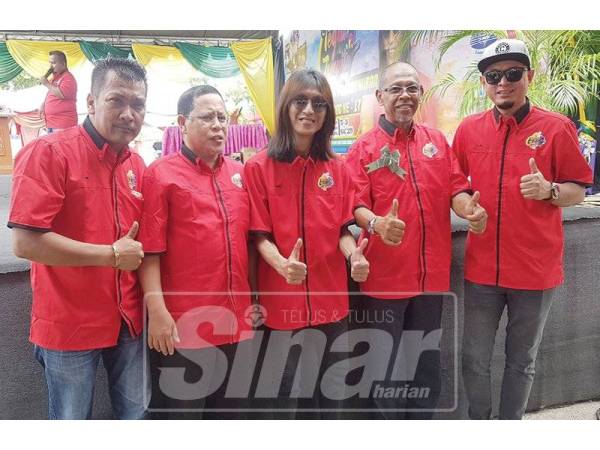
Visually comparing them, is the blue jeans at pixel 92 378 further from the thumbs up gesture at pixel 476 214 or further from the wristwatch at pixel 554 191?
the wristwatch at pixel 554 191

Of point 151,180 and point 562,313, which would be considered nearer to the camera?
point 151,180

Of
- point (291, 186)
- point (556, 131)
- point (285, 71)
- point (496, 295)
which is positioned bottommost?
point (496, 295)

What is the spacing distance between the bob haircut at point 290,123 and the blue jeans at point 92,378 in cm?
86

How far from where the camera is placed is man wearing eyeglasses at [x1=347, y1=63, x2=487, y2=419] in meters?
1.89

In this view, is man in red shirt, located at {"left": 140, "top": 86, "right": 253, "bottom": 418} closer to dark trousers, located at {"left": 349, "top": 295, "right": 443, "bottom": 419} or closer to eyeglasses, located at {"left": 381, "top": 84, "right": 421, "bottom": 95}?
dark trousers, located at {"left": 349, "top": 295, "right": 443, "bottom": 419}

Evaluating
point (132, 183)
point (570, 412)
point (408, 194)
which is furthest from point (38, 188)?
point (570, 412)

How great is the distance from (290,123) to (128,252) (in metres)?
0.74

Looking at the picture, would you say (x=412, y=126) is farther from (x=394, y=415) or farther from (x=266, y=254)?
(x=394, y=415)

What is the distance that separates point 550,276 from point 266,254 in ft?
3.81

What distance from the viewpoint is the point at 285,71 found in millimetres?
1911

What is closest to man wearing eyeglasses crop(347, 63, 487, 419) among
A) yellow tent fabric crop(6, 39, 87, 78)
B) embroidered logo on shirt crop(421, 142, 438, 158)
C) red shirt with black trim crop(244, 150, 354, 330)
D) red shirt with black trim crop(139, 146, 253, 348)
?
embroidered logo on shirt crop(421, 142, 438, 158)

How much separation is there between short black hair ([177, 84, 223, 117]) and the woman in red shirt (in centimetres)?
27

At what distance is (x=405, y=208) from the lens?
6.24 feet

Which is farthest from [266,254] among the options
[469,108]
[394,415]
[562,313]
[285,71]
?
[562,313]
